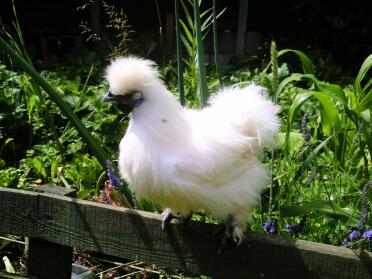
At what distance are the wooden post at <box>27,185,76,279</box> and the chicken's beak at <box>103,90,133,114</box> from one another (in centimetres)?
46

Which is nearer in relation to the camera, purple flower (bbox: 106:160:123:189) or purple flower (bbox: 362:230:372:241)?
purple flower (bbox: 362:230:372:241)

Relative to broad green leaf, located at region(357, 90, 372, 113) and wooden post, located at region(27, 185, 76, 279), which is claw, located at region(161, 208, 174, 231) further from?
broad green leaf, located at region(357, 90, 372, 113)

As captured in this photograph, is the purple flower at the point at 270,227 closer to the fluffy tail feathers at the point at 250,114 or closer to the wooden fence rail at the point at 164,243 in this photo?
the wooden fence rail at the point at 164,243

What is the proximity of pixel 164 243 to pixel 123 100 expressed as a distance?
1.60 feet

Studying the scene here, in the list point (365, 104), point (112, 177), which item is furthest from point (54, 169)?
point (365, 104)

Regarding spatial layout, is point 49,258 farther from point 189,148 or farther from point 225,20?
point 225,20

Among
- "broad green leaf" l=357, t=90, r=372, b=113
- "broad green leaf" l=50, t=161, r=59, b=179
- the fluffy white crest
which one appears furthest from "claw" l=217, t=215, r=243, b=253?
"broad green leaf" l=50, t=161, r=59, b=179

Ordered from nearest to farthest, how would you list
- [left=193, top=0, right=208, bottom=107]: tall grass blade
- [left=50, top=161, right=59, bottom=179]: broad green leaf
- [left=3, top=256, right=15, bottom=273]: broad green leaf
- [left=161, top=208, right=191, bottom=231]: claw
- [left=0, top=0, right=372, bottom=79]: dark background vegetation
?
[left=161, top=208, right=191, bottom=231]: claw
[left=193, top=0, right=208, bottom=107]: tall grass blade
[left=3, top=256, right=15, bottom=273]: broad green leaf
[left=50, top=161, right=59, bottom=179]: broad green leaf
[left=0, top=0, right=372, bottom=79]: dark background vegetation

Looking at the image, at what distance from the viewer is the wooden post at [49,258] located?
1.80 meters

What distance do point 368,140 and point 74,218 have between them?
1041mm

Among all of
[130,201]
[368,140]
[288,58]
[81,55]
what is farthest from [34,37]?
[368,140]

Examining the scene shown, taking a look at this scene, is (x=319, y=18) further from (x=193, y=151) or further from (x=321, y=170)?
(x=193, y=151)

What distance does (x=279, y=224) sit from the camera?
1.87 meters

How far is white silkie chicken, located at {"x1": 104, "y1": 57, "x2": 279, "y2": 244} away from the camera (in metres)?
1.44
